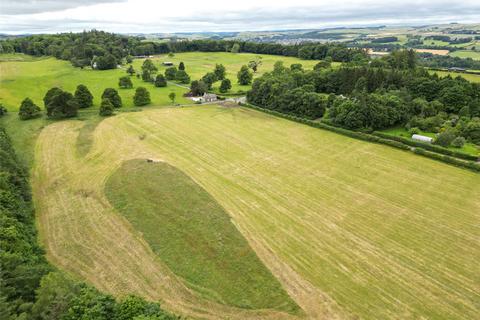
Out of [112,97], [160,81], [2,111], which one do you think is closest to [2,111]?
[2,111]

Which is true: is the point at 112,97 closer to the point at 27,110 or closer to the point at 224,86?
the point at 27,110

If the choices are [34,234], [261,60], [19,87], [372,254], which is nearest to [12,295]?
[34,234]

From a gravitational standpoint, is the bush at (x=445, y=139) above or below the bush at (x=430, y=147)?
above

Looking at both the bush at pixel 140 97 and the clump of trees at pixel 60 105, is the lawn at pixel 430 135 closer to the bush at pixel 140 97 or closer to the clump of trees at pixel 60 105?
the bush at pixel 140 97

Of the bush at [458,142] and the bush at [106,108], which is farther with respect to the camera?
the bush at [106,108]

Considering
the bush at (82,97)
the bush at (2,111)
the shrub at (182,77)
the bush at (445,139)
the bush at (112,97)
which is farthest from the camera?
the shrub at (182,77)

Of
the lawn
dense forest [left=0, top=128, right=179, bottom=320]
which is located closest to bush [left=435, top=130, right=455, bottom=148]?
the lawn

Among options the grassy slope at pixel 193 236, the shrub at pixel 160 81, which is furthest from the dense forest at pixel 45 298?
the shrub at pixel 160 81
